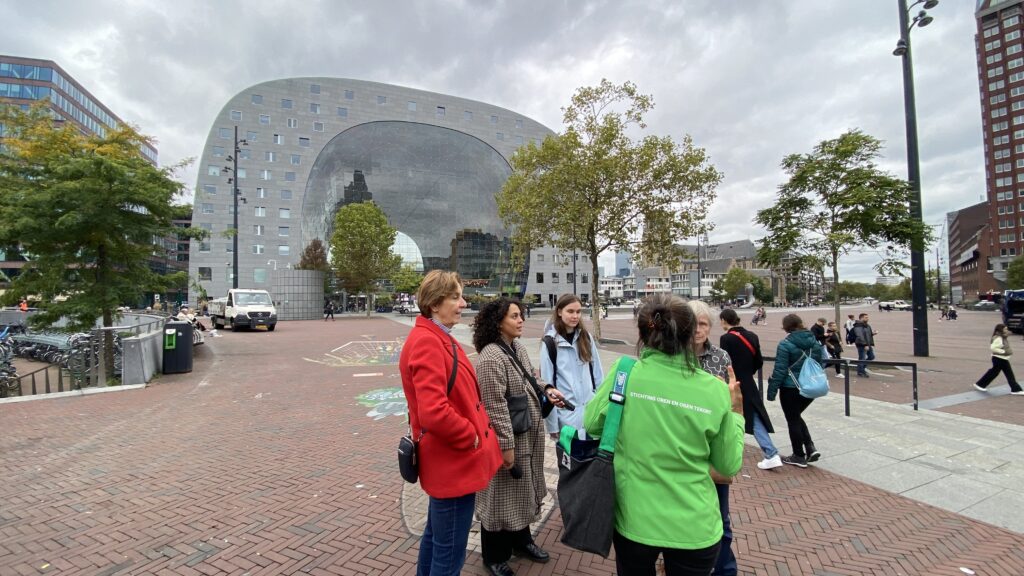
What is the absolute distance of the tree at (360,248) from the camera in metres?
41.0

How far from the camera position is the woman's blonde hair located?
2.31m

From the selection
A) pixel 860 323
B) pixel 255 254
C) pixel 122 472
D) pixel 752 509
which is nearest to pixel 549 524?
pixel 752 509

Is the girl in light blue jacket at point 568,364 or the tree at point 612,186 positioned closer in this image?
the girl in light blue jacket at point 568,364

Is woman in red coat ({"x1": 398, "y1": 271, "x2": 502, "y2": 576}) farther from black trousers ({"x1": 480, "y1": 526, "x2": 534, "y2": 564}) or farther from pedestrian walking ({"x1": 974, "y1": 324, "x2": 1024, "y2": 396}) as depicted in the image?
pedestrian walking ({"x1": 974, "y1": 324, "x2": 1024, "y2": 396})

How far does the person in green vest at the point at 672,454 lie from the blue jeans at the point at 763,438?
3.41 metres

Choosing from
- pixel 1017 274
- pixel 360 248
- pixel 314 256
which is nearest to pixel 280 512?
pixel 360 248

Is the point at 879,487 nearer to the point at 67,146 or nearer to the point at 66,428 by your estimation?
the point at 66,428

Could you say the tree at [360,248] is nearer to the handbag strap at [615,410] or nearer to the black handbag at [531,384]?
the black handbag at [531,384]

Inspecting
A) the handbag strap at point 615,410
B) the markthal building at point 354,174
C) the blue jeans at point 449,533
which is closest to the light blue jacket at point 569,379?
the blue jeans at point 449,533

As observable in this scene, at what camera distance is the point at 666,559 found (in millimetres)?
1693

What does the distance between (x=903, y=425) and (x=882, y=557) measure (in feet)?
14.7

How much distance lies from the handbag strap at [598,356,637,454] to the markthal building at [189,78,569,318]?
44.9 meters

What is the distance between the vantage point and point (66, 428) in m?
6.34

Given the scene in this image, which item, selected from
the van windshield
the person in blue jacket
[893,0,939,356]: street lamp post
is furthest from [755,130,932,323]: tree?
the van windshield
